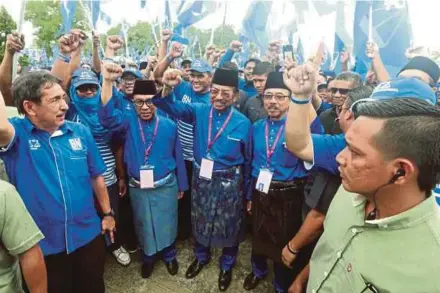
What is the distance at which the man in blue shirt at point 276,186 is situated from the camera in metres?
2.85

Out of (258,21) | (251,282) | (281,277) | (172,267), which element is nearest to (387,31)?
(258,21)

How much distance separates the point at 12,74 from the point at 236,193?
2.36m

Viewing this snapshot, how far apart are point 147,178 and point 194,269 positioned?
1.14 metres

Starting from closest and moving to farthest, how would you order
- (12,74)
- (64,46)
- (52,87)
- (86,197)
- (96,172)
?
(52,87) → (86,197) → (96,172) → (12,74) → (64,46)

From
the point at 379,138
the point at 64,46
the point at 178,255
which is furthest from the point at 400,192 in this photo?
the point at 64,46

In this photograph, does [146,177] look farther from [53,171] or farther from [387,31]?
[387,31]

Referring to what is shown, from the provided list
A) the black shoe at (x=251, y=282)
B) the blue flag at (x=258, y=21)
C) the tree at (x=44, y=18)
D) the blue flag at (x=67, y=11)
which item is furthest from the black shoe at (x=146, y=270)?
the tree at (x=44, y=18)

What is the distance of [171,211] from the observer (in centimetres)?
330

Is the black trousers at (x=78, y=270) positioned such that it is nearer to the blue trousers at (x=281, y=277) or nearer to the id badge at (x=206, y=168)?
the id badge at (x=206, y=168)

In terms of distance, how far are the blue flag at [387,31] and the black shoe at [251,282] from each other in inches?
165

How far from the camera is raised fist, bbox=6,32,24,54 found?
254cm

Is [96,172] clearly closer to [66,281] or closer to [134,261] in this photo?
[66,281]

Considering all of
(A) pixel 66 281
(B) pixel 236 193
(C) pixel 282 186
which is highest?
(C) pixel 282 186

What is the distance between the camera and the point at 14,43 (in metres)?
2.56
